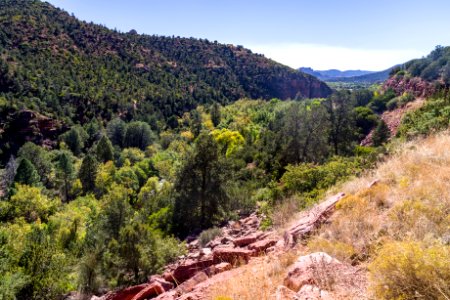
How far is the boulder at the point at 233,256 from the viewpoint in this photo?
21.2ft

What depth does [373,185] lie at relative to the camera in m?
6.41

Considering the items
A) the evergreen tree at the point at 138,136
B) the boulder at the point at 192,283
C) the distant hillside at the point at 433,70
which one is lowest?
the evergreen tree at the point at 138,136

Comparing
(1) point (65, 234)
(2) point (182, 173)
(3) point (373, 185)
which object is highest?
(3) point (373, 185)

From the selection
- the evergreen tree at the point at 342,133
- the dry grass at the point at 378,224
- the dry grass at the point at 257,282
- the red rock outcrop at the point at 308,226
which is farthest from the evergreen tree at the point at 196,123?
the dry grass at the point at 257,282

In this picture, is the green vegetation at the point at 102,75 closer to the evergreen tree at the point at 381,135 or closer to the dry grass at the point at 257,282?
the evergreen tree at the point at 381,135

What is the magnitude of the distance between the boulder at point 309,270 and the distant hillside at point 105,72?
73.1 meters

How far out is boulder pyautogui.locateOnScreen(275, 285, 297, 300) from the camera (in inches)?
143

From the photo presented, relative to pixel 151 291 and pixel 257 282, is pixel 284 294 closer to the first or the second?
pixel 257 282

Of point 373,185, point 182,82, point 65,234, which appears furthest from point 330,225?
point 182,82

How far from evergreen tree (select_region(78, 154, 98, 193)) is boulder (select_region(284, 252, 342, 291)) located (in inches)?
1852

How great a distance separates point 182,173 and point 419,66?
6531 centimetres

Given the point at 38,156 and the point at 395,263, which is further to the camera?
the point at 38,156

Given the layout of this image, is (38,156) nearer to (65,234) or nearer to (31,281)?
(65,234)

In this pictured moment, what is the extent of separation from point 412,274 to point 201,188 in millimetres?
17712
